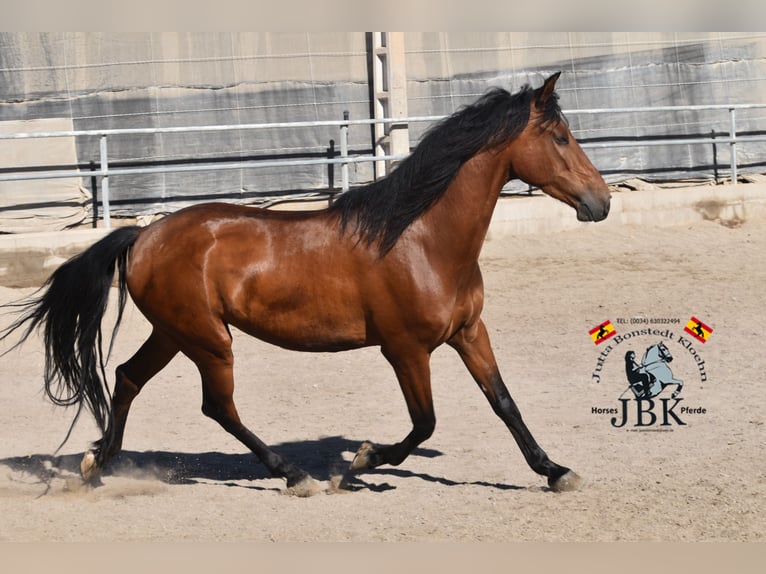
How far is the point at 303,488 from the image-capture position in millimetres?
5211

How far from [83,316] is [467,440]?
7.51 feet

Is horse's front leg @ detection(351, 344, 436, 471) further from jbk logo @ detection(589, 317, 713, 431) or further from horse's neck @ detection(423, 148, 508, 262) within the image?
jbk logo @ detection(589, 317, 713, 431)

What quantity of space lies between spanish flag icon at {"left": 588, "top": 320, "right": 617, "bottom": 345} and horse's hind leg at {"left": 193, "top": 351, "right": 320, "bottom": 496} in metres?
3.35

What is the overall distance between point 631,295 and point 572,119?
396cm

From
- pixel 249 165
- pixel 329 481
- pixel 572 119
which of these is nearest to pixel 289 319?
pixel 329 481

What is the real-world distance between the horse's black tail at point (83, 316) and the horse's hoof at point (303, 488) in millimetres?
1056

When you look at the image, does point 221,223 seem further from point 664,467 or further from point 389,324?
point 664,467

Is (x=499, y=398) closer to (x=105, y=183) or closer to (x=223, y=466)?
(x=223, y=466)

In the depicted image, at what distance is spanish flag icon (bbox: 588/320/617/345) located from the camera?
7.96 m

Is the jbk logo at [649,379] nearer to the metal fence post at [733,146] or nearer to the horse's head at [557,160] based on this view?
the horse's head at [557,160]

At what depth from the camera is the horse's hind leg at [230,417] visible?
17.1 ft

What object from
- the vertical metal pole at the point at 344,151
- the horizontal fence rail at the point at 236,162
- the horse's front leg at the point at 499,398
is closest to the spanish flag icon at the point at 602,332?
the horizontal fence rail at the point at 236,162

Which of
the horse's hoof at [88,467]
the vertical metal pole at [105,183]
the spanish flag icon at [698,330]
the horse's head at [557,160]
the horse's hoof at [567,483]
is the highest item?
the vertical metal pole at [105,183]

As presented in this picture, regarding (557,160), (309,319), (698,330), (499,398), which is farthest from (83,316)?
(698,330)
